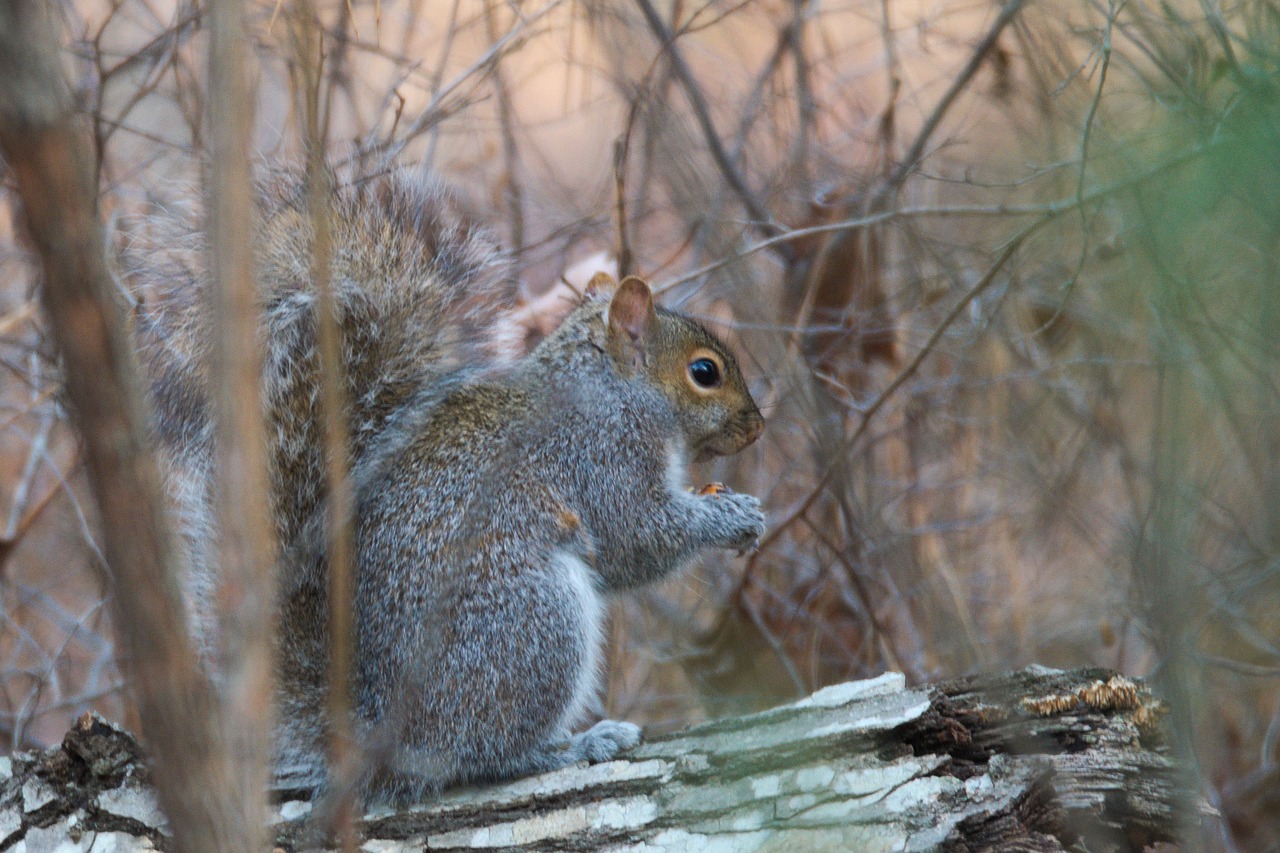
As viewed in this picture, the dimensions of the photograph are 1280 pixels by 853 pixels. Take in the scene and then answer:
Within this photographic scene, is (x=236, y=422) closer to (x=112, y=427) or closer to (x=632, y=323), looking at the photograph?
(x=112, y=427)

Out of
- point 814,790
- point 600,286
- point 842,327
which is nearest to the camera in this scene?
point 814,790

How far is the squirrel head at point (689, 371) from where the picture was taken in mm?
2105

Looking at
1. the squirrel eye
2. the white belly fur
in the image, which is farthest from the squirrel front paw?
the white belly fur

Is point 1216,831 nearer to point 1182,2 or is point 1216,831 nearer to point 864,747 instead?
point 864,747

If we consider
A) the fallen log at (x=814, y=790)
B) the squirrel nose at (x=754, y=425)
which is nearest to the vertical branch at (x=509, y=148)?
the squirrel nose at (x=754, y=425)

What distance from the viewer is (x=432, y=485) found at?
5.73ft

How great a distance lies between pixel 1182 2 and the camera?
2115 millimetres

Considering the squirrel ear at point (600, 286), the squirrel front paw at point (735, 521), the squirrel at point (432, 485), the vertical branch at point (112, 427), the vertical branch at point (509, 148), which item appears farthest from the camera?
the vertical branch at point (509, 148)

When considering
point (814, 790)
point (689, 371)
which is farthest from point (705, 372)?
point (814, 790)

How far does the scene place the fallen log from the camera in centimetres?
144

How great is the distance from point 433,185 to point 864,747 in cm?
121

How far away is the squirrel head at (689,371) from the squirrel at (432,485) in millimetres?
25

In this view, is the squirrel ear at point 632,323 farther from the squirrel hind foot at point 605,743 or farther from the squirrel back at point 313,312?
the squirrel hind foot at point 605,743

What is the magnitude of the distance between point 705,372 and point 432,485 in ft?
2.03
